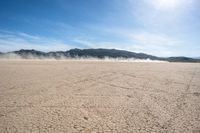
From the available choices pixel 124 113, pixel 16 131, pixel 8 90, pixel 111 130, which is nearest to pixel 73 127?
pixel 111 130

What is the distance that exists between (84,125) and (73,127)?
292mm

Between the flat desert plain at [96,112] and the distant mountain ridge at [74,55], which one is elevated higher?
the distant mountain ridge at [74,55]

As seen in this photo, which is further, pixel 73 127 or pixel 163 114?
pixel 163 114

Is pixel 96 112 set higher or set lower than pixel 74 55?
lower

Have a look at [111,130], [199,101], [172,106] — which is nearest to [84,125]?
[111,130]

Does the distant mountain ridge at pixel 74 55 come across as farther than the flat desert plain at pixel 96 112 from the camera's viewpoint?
Yes

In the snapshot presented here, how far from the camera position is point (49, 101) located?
618cm

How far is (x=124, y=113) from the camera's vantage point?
524 cm

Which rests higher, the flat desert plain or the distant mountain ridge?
the distant mountain ridge

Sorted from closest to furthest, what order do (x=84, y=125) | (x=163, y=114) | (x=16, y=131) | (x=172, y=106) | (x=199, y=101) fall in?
(x=16, y=131), (x=84, y=125), (x=163, y=114), (x=172, y=106), (x=199, y=101)

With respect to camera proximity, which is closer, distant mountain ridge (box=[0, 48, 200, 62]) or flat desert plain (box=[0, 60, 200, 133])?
flat desert plain (box=[0, 60, 200, 133])

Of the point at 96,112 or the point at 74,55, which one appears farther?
the point at 74,55

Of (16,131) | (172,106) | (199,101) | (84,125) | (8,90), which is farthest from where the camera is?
(8,90)

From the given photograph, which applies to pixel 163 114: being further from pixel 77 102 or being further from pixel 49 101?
pixel 49 101
